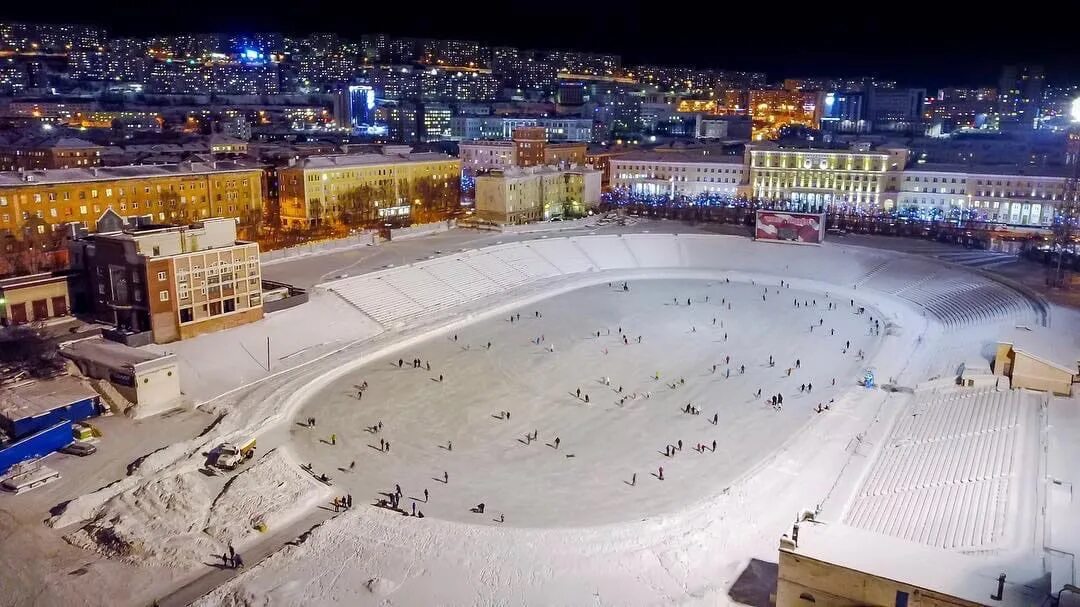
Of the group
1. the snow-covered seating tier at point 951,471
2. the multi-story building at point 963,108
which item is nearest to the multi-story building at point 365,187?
the snow-covered seating tier at point 951,471

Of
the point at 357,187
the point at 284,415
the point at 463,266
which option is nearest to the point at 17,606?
the point at 284,415

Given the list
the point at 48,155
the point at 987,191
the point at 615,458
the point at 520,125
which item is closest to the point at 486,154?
the point at 520,125

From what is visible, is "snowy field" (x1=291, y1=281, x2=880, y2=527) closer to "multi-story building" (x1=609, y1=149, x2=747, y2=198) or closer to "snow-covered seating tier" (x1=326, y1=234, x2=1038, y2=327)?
"snow-covered seating tier" (x1=326, y1=234, x2=1038, y2=327)

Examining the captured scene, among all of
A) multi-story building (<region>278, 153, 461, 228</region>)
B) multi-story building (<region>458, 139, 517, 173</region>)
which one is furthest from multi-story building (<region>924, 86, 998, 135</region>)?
multi-story building (<region>278, 153, 461, 228</region>)

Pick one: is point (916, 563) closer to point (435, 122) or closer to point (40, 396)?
point (40, 396)

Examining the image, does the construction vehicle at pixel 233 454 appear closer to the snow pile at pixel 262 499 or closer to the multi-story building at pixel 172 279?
the snow pile at pixel 262 499
